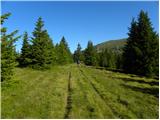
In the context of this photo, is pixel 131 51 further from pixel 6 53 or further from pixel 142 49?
pixel 6 53

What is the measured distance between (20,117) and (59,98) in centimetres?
651

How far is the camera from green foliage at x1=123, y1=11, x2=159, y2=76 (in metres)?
47.6

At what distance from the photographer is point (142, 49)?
4991 centimetres

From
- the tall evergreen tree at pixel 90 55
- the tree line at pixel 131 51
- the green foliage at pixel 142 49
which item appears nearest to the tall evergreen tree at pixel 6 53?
the tree line at pixel 131 51

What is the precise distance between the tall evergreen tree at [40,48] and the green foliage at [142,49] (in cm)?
1529

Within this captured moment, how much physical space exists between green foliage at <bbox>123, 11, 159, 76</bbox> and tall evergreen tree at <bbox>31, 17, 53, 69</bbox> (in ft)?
50.2

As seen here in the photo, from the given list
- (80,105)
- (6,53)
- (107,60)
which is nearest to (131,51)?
(6,53)

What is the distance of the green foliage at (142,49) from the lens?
47.6 meters

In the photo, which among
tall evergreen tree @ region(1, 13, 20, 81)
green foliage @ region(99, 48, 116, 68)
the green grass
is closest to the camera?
the green grass

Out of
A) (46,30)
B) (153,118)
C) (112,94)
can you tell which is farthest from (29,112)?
(46,30)

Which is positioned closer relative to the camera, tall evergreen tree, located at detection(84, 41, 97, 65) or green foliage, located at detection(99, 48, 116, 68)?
tall evergreen tree, located at detection(84, 41, 97, 65)

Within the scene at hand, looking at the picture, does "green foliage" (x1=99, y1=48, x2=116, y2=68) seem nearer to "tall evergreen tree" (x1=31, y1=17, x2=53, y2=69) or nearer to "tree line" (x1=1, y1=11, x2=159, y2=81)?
"tree line" (x1=1, y1=11, x2=159, y2=81)

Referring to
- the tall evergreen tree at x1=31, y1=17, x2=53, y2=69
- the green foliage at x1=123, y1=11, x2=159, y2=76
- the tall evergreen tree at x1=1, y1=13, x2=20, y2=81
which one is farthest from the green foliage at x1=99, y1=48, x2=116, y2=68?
the tall evergreen tree at x1=1, y1=13, x2=20, y2=81

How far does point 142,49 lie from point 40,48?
66.3ft
